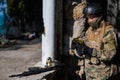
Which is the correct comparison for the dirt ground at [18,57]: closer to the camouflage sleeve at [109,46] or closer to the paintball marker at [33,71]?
the paintball marker at [33,71]

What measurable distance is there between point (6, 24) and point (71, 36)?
28.7ft

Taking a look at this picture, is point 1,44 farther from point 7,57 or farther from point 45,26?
point 45,26

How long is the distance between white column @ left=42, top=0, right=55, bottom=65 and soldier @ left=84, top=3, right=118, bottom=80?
75cm

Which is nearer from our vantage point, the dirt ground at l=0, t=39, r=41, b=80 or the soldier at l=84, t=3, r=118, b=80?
the soldier at l=84, t=3, r=118, b=80

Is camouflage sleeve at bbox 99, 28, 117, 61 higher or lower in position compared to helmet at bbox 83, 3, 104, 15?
lower

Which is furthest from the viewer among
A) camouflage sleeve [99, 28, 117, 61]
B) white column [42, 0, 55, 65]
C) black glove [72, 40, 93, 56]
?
white column [42, 0, 55, 65]

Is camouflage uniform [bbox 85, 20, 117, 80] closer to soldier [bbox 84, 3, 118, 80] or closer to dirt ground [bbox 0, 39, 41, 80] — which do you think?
soldier [bbox 84, 3, 118, 80]

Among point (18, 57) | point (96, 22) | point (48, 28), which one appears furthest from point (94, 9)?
point (18, 57)

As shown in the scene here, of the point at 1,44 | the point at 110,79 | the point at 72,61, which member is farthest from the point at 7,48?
the point at 110,79

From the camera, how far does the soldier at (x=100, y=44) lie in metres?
4.51

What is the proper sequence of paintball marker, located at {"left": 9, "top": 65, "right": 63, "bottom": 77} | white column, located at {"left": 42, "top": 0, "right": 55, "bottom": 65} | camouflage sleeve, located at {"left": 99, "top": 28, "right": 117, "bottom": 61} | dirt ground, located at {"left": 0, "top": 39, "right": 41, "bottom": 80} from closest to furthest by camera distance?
camouflage sleeve, located at {"left": 99, "top": 28, "right": 117, "bottom": 61} < paintball marker, located at {"left": 9, "top": 65, "right": 63, "bottom": 77} < white column, located at {"left": 42, "top": 0, "right": 55, "bottom": 65} < dirt ground, located at {"left": 0, "top": 39, "right": 41, "bottom": 80}

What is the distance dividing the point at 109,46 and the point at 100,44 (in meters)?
0.15

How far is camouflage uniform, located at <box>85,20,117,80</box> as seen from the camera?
450cm

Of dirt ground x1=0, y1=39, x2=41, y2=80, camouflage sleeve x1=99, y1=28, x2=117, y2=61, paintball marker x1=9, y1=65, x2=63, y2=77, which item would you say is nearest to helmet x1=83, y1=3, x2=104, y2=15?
camouflage sleeve x1=99, y1=28, x2=117, y2=61
